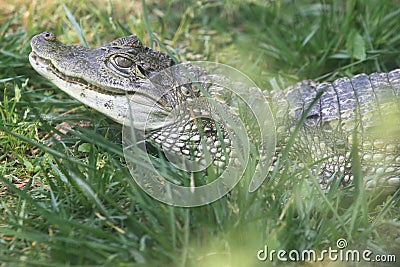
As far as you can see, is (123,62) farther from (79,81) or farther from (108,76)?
(79,81)

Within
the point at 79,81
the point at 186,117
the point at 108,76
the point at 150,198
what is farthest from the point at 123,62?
the point at 150,198

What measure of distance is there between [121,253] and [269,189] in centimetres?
86

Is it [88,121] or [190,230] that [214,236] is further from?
[88,121]

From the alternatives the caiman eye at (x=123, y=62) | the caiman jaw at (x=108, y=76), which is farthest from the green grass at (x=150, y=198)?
the caiman eye at (x=123, y=62)

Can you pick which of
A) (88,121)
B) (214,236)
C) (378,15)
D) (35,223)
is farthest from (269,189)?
(378,15)

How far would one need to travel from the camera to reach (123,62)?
386 centimetres

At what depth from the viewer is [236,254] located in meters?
2.81

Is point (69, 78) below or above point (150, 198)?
above

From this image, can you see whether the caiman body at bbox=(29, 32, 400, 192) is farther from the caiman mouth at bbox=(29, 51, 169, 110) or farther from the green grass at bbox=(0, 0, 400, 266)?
the green grass at bbox=(0, 0, 400, 266)

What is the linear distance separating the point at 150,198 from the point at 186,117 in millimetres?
861

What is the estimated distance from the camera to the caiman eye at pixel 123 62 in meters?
3.86

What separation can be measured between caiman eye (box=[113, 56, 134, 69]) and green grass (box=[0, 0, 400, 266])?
1.61ft

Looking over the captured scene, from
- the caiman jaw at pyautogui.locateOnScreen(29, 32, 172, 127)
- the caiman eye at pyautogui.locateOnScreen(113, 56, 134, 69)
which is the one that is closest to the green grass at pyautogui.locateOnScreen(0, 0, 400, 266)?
the caiman jaw at pyautogui.locateOnScreen(29, 32, 172, 127)

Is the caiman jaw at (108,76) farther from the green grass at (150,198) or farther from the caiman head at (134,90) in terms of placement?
the green grass at (150,198)
